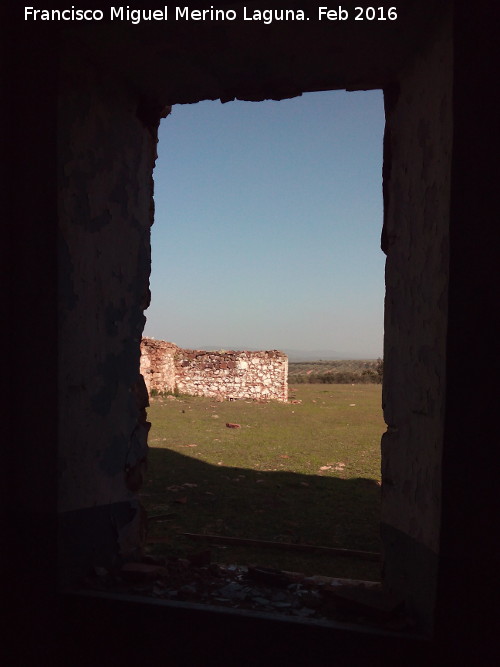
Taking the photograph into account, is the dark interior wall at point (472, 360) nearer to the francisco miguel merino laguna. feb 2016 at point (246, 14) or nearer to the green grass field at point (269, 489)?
the francisco miguel merino laguna. feb 2016 at point (246, 14)

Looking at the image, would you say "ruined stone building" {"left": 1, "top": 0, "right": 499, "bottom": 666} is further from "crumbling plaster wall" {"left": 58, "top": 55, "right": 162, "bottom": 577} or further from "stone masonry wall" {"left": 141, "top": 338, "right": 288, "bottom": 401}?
"stone masonry wall" {"left": 141, "top": 338, "right": 288, "bottom": 401}

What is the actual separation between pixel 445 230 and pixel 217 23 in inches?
46.3

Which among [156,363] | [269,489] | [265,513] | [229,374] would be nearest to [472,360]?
[265,513]

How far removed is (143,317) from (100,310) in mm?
295

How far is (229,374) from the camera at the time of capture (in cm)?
1470

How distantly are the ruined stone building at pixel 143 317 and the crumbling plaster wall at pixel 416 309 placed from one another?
0.4 inches

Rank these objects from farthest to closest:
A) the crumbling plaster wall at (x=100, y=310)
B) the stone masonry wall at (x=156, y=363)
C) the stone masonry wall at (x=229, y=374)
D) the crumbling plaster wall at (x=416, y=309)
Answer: the stone masonry wall at (x=229, y=374) < the stone masonry wall at (x=156, y=363) < the crumbling plaster wall at (x=100, y=310) < the crumbling plaster wall at (x=416, y=309)

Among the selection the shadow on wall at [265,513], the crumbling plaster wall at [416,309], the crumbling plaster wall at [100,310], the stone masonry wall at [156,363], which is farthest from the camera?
the stone masonry wall at [156,363]

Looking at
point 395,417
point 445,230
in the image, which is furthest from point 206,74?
point 395,417

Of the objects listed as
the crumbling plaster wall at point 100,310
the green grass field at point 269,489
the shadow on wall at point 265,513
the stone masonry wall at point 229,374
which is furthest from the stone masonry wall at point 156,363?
the crumbling plaster wall at point 100,310

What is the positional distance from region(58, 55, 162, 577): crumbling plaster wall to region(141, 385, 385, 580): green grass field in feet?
3.48

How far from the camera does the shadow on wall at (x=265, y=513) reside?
3.02 m

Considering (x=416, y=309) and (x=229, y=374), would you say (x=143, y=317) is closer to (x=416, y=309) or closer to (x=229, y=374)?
(x=416, y=309)

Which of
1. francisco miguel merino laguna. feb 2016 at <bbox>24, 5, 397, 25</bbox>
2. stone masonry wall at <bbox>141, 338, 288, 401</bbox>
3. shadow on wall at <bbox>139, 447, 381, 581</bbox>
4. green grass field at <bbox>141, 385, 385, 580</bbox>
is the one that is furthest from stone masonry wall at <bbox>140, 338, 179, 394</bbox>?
francisco miguel merino laguna. feb 2016 at <bbox>24, 5, 397, 25</bbox>
